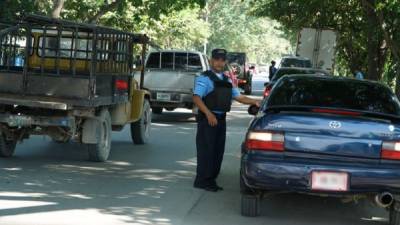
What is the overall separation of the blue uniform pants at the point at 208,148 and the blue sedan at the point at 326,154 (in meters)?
1.54

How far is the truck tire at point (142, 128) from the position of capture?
12.8 meters

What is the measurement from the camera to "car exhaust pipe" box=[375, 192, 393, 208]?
6.34 metres

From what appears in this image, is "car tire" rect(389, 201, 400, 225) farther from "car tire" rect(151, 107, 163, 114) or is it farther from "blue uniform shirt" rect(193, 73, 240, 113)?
"car tire" rect(151, 107, 163, 114)

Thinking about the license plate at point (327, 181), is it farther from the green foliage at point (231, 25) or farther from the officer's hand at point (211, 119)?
the green foliage at point (231, 25)

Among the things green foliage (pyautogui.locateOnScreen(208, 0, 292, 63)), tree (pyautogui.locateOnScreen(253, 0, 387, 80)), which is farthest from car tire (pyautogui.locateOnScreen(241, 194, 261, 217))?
green foliage (pyautogui.locateOnScreen(208, 0, 292, 63))

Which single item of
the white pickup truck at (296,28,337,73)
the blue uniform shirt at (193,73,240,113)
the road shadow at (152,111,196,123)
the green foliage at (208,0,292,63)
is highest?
the green foliage at (208,0,292,63)

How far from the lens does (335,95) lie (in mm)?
7254

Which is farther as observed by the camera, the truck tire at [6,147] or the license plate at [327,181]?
the truck tire at [6,147]

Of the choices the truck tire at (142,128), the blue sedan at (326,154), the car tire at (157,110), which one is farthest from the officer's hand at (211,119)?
the car tire at (157,110)

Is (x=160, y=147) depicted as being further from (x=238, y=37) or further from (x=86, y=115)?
(x=238, y=37)

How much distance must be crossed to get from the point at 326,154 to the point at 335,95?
3.41 feet

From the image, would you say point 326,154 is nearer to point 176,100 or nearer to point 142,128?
point 142,128

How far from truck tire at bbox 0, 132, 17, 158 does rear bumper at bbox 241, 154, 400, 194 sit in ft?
16.4

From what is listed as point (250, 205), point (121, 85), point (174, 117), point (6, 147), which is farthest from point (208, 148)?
point (174, 117)
